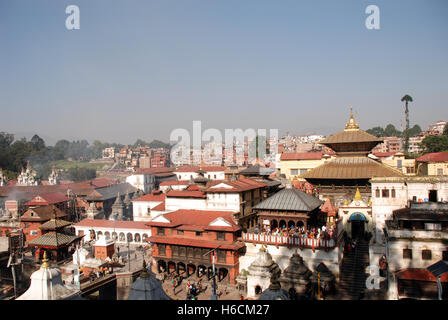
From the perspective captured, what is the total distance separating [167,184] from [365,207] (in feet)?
138

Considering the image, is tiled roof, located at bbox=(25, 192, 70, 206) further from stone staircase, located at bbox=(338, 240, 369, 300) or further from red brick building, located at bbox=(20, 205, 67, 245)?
stone staircase, located at bbox=(338, 240, 369, 300)

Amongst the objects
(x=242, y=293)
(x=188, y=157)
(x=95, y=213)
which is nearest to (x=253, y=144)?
(x=188, y=157)

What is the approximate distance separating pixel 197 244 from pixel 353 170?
15.5 m

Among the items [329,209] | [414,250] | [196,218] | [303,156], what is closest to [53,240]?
[196,218]

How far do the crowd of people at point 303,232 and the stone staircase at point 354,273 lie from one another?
2661 millimetres

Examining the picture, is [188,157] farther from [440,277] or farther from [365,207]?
[440,277]

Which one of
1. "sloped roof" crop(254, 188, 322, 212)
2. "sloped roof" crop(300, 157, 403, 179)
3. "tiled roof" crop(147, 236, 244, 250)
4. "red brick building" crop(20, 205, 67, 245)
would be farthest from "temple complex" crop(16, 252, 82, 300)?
"red brick building" crop(20, 205, 67, 245)

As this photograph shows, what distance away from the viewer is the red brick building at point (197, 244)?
26.7 meters

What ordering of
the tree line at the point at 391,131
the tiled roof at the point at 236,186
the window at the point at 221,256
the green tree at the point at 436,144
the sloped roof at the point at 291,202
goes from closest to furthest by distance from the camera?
the sloped roof at the point at 291,202
the window at the point at 221,256
the tiled roof at the point at 236,186
the green tree at the point at 436,144
the tree line at the point at 391,131

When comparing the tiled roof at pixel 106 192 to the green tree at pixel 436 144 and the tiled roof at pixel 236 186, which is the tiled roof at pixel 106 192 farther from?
the green tree at pixel 436 144

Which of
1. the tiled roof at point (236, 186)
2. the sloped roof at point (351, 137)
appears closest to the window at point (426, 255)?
the tiled roof at point (236, 186)

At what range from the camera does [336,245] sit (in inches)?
936
